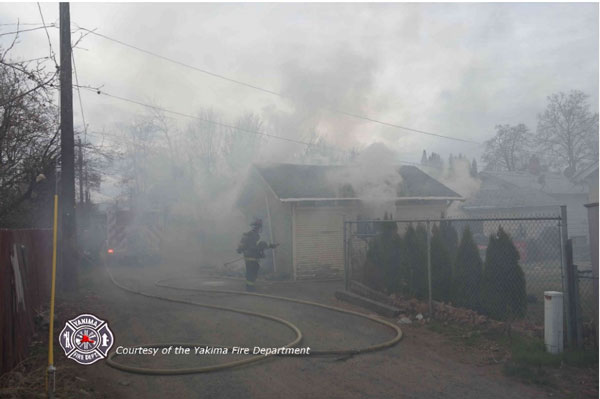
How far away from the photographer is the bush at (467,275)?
8.19m

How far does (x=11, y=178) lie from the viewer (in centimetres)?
1117

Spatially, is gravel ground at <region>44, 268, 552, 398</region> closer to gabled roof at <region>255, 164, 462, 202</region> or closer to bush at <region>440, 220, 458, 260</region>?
bush at <region>440, 220, 458, 260</region>

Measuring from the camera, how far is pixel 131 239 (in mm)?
20250

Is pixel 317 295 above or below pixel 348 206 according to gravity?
below

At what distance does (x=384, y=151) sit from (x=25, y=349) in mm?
11297

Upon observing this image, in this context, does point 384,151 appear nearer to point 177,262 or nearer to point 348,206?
point 348,206

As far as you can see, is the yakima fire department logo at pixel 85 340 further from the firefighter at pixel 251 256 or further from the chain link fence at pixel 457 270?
the firefighter at pixel 251 256

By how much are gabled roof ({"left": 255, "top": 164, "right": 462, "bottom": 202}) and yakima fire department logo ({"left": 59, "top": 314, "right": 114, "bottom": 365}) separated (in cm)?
884

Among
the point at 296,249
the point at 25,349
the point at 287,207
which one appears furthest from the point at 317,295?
the point at 25,349

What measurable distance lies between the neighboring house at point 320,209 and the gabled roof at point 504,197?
1187 centimetres

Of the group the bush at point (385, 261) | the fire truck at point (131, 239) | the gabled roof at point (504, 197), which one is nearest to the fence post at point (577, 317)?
the bush at point (385, 261)

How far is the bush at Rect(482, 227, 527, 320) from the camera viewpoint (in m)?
7.54

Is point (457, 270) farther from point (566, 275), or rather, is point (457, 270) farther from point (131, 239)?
point (131, 239)

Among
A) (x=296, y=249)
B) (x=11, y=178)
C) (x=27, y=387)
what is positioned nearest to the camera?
(x=27, y=387)
